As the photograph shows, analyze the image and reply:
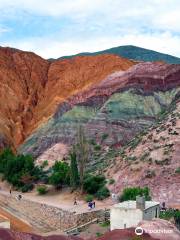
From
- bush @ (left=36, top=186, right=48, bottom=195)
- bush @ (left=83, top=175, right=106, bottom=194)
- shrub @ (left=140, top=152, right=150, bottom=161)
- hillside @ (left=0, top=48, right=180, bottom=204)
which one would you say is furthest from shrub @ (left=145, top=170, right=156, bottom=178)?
bush @ (left=36, top=186, right=48, bottom=195)

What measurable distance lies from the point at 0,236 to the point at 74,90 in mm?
74557

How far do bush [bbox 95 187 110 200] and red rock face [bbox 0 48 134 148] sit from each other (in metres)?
39.0

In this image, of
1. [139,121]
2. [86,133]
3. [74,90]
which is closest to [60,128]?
[86,133]

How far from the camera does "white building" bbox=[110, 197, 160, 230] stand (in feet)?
132

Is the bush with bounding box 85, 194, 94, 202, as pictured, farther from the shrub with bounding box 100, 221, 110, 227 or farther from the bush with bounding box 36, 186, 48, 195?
the shrub with bounding box 100, 221, 110, 227

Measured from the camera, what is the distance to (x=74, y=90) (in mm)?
103750

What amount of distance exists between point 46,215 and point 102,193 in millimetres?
7161

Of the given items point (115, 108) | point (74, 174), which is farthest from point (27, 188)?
point (115, 108)

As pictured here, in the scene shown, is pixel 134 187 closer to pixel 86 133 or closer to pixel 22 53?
pixel 86 133

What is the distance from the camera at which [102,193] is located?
183 ft

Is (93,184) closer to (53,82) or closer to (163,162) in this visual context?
(163,162)

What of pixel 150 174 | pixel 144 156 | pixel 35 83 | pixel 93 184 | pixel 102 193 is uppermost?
pixel 35 83

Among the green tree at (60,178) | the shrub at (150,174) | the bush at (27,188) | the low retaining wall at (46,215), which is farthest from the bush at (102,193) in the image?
the bush at (27,188)

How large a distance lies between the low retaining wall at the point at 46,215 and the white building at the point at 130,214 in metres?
7.26
